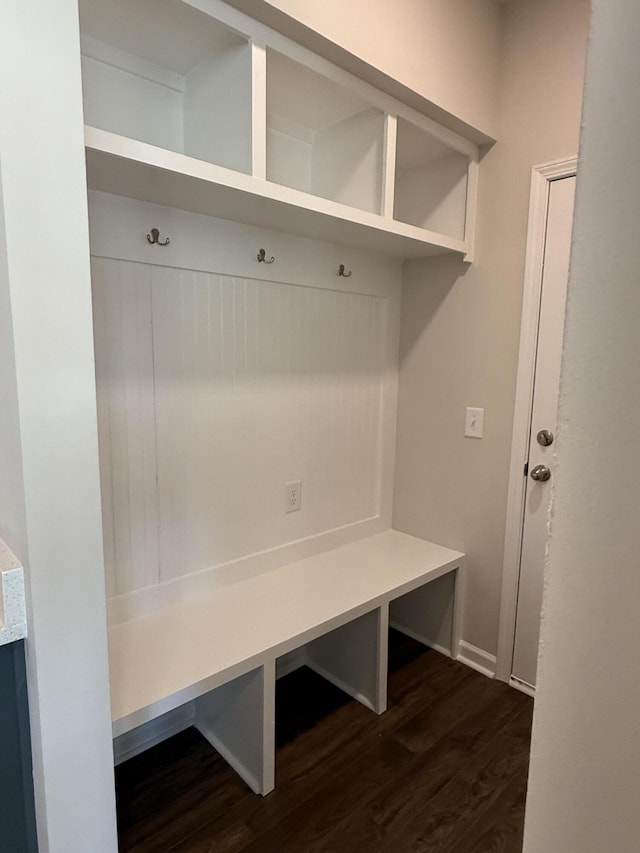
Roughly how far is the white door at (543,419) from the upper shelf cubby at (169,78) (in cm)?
121

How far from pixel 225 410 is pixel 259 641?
78cm

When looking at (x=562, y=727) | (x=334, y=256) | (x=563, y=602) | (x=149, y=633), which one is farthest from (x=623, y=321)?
(x=334, y=256)

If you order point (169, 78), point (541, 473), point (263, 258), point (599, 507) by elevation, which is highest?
point (169, 78)

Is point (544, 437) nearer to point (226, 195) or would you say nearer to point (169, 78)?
point (226, 195)

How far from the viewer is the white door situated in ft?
6.25

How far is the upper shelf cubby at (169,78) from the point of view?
131cm

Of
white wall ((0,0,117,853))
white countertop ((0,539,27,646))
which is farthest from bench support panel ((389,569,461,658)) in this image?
white countertop ((0,539,27,646))

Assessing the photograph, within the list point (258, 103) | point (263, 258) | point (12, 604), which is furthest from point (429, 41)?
point (12, 604)

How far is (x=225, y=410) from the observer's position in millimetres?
1828

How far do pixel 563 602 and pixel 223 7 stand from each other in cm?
151

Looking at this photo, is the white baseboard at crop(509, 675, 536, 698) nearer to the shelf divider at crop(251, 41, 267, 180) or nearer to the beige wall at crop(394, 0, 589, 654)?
the beige wall at crop(394, 0, 589, 654)

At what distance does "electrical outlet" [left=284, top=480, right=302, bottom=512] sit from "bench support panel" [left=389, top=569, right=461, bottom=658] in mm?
800

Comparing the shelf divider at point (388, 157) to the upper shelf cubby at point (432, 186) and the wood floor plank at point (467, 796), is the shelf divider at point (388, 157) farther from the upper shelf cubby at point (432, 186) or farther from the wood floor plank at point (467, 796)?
the wood floor plank at point (467, 796)

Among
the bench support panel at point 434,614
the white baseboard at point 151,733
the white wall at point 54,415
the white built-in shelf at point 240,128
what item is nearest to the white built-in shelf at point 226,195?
the white built-in shelf at point 240,128
